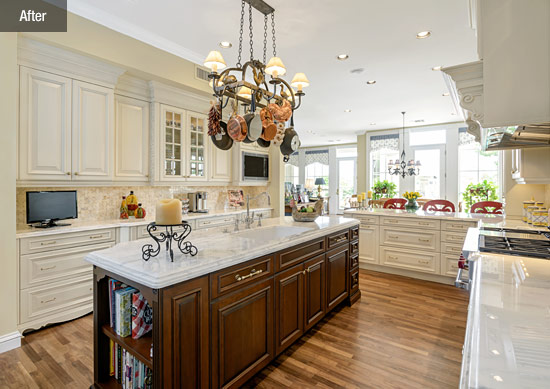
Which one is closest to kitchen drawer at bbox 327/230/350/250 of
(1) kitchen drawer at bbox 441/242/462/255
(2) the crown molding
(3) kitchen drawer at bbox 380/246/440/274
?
(3) kitchen drawer at bbox 380/246/440/274

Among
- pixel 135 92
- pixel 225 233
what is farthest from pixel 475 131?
pixel 135 92

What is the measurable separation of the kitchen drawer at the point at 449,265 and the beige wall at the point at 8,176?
4557 millimetres

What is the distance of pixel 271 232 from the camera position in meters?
2.74

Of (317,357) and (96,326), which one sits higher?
(96,326)

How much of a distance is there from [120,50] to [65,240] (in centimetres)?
205

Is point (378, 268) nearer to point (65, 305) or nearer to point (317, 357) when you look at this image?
point (317, 357)

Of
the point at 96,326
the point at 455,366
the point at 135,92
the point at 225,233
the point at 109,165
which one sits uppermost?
the point at 135,92

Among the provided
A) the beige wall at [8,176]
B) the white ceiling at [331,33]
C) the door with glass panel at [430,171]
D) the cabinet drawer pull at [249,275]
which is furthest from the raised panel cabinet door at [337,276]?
the door with glass panel at [430,171]

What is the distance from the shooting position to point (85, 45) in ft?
9.46

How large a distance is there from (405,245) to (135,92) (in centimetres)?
410

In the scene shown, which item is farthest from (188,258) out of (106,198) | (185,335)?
(106,198)

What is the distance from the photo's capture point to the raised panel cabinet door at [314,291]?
239cm

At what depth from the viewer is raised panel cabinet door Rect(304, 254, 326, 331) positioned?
7.84ft

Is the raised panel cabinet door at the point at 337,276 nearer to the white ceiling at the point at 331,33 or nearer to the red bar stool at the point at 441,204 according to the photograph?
the white ceiling at the point at 331,33
